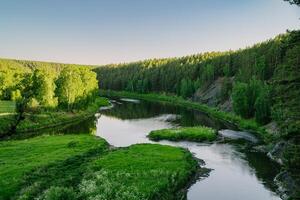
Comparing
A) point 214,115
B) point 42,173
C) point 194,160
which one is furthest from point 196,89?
point 42,173

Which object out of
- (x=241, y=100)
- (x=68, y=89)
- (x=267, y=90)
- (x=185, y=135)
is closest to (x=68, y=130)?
(x=68, y=89)

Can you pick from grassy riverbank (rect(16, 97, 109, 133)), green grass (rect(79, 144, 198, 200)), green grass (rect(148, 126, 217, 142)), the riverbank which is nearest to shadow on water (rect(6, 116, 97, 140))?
the riverbank

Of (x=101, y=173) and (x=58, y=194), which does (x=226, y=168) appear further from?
(x=58, y=194)

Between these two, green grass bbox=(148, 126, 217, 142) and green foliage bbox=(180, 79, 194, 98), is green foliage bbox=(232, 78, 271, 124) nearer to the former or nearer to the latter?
green grass bbox=(148, 126, 217, 142)

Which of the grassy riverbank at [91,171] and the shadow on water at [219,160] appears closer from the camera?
the grassy riverbank at [91,171]

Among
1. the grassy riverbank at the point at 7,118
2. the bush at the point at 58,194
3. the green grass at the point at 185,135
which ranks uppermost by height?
the grassy riverbank at the point at 7,118

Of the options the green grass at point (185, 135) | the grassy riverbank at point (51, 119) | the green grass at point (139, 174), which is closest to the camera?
the green grass at point (139, 174)

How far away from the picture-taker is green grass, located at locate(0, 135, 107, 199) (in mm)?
39750

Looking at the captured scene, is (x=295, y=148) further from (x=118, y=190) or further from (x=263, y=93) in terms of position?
(x=263, y=93)

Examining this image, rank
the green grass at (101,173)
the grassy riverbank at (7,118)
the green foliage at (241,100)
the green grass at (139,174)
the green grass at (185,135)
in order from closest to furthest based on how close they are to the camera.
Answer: the grassy riverbank at (7,118) → the green grass at (101,173) → the green grass at (139,174) → the green grass at (185,135) → the green foliage at (241,100)

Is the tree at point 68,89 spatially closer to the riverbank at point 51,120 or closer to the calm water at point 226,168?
the riverbank at point 51,120

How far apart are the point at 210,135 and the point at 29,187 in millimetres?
47328

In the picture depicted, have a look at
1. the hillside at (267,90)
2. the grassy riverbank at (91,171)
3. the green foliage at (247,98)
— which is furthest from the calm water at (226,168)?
the green foliage at (247,98)

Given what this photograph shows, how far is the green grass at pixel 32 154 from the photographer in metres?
39.8
